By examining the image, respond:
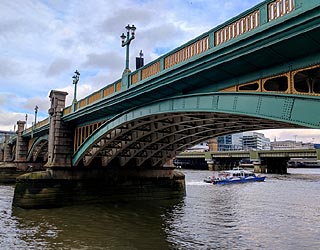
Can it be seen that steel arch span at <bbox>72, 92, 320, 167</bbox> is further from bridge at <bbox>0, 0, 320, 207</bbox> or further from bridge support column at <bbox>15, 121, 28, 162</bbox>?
bridge support column at <bbox>15, 121, 28, 162</bbox>

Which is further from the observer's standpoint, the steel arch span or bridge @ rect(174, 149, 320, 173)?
bridge @ rect(174, 149, 320, 173)

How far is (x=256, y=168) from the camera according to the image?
2707 inches

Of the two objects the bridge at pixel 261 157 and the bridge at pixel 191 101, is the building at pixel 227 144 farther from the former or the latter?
the bridge at pixel 191 101

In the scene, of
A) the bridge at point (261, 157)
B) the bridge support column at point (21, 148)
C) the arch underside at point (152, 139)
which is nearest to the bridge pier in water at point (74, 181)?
the arch underside at point (152, 139)

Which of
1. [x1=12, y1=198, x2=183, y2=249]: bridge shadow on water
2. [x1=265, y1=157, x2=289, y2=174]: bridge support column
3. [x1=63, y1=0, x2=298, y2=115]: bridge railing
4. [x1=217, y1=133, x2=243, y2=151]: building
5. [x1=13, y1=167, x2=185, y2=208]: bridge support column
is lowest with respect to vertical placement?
[x1=12, y1=198, x2=183, y2=249]: bridge shadow on water

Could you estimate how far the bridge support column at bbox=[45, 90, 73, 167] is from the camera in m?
23.8

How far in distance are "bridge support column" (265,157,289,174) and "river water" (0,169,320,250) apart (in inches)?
1863

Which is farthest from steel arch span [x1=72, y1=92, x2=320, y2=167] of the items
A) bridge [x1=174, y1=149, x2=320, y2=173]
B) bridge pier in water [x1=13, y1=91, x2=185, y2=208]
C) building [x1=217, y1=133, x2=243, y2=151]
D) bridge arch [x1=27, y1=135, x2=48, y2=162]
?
building [x1=217, y1=133, x2=243, y2=151]

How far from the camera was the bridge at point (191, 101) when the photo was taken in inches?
311

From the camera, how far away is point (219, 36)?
1023 centimetres

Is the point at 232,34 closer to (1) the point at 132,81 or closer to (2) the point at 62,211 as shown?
(1) the point at 132,81

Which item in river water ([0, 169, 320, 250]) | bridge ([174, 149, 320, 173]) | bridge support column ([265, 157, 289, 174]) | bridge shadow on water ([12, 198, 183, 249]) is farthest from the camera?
bridge support column ([265, 157, 289, 174])

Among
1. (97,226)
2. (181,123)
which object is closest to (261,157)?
(181,123)

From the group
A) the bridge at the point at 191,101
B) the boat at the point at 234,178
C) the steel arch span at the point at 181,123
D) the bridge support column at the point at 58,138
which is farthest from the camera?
the boat at the point at 234,178
